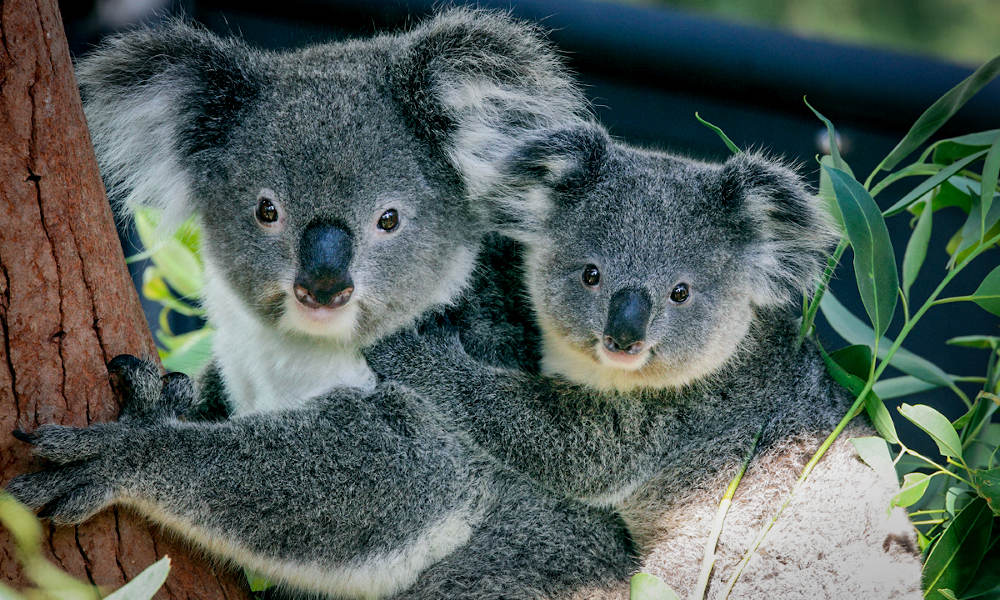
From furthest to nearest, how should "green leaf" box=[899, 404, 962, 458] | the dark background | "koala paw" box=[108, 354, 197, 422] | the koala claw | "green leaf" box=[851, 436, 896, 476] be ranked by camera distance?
the dark background
"green leaf" box=[851, 436, 896, 476]
"green leaf" box=[899, 404, 962, 458]
"koala paw" box=[108, 354, 197, 422]
the koala claw

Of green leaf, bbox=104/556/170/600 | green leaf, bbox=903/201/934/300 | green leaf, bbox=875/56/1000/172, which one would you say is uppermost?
green leaf, bbox=875/56/1000/172

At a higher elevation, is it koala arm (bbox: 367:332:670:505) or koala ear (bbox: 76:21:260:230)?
koala ear (bbox: 76:21:260:230)

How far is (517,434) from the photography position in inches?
90.4

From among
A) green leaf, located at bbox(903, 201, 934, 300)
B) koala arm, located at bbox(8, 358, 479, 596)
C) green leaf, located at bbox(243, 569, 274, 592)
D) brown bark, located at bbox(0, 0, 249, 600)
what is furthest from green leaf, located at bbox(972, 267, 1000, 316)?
brown bark, located at bbox(0, 0, 249, 600)

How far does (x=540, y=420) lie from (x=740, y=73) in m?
2.05

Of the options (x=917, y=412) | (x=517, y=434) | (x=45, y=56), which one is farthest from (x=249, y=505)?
(x=917, y=412)

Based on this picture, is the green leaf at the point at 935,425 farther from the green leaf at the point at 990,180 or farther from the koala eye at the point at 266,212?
the koala eye at the point at 266,212

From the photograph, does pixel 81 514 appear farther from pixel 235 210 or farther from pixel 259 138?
pixel 259 138

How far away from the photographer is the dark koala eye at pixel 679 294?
93.4 inches

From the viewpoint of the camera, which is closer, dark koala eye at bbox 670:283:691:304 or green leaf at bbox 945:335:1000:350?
dark koala eye at bbox 670:283:691:304

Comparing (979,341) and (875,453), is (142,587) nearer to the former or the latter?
(875,453)

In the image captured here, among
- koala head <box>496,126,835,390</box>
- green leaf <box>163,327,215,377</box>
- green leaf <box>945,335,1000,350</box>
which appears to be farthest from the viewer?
green leaf <box>163,327,215,377</box>

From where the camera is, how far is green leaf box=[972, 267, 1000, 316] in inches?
85.7

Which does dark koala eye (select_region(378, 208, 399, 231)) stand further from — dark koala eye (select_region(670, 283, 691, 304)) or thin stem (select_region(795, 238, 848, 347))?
thin stem (select_region(795, 238, 848, 347))
